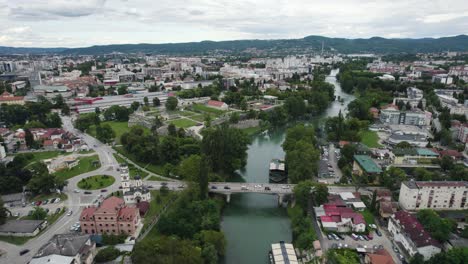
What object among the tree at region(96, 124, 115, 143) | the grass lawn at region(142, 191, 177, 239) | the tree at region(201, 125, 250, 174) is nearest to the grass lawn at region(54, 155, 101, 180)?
the tree at region(96, 124, 115, 143)

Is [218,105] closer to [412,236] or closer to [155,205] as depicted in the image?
[155,205]

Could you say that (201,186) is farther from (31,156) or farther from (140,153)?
(31,156)

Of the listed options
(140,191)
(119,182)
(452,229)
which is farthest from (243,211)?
(452,229)

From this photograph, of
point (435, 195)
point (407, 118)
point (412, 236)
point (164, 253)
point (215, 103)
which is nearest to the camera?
point (164, 253)

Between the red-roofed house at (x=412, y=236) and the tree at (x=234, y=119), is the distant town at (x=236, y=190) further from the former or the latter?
the tree at (x=234, y=119)

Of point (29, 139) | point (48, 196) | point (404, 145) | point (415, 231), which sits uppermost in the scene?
point (404, 145)

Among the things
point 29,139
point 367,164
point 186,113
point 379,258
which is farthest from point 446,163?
point 29,139

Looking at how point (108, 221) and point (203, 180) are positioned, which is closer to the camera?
point (108, 221)
